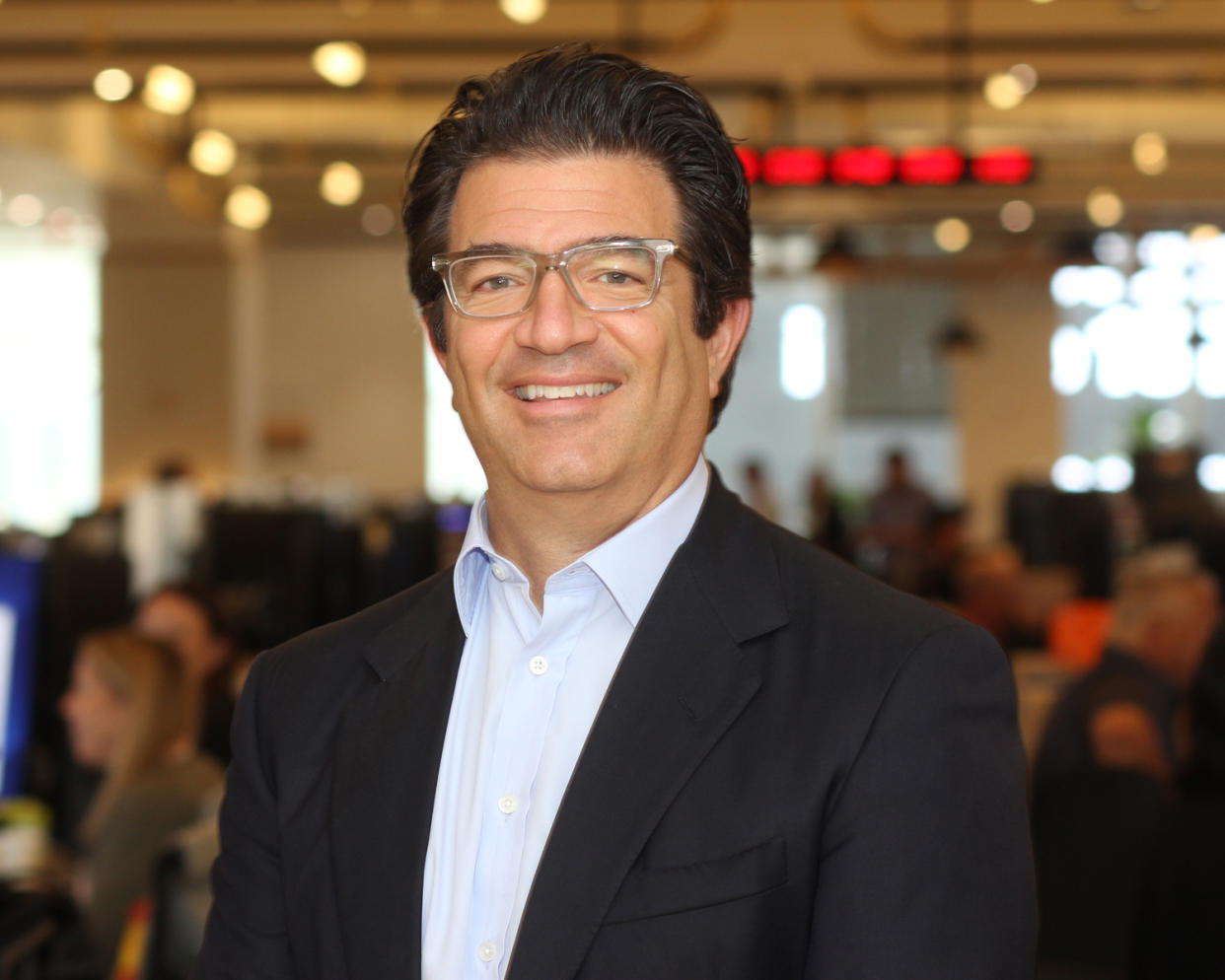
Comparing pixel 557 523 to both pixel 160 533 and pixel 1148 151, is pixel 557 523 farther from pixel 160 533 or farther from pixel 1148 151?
pixel 1148 151

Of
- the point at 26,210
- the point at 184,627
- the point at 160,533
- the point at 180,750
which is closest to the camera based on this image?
the point at 180,750

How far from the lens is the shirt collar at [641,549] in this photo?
1.17 metres

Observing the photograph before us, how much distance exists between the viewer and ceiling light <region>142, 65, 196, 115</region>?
6270 mm

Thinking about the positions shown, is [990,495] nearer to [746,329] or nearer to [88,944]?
[88,944]

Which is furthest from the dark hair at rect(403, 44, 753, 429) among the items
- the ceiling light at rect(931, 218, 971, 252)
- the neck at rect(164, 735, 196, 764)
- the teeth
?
the ceiling light at rect(931, 218, 971, 252)

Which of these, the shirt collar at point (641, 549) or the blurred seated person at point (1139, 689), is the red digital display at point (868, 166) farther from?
the shirt collar at point (641, 549)

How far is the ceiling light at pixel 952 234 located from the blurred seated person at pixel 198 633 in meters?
10.2

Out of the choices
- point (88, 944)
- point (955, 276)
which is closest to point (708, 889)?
point (88, 944)

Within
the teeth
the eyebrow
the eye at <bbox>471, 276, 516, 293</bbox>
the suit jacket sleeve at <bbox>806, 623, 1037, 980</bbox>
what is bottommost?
the suit jacket sleeve at <bbox>806, 623, 1037, 980</bbox>

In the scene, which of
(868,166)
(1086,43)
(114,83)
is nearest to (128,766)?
(114,83)

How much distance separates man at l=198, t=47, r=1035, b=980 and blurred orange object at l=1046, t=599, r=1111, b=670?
519cm

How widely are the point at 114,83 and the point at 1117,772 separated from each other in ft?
16.7

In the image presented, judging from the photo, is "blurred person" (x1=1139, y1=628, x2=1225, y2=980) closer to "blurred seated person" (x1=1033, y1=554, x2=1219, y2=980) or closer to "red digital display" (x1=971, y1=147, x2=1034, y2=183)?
"blurred seated person" (x1=1033, y1=554, x2=1219, y2=980)

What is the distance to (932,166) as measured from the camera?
21.5 feet
